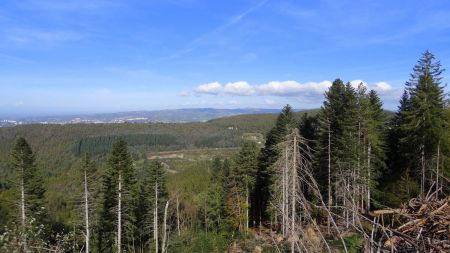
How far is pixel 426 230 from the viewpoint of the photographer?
293 cm

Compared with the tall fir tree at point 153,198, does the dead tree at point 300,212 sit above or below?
above

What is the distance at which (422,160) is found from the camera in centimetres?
2727

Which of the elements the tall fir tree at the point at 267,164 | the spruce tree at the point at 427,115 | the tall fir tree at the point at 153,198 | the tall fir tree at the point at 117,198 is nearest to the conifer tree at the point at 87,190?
the tall fir tree at the point at 117,198

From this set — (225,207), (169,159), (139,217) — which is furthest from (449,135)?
(169,159)

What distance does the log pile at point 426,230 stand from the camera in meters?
2.69

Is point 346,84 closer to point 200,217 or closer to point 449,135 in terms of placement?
point 449,135

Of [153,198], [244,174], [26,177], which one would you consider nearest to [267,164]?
[244,174]

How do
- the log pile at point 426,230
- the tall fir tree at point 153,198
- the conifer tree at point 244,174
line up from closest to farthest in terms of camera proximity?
the log pile at point 426,230, the tall fir tree at point 153,198, the conifer tree at point 244,174

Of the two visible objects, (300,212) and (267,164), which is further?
(267,164)

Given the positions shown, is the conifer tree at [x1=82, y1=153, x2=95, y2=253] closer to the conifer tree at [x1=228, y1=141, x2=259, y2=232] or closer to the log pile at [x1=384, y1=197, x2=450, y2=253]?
the conifer tree at [x1=228, y1=141, x2=259, y2=232]

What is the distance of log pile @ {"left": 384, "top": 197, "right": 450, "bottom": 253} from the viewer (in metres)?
2.69

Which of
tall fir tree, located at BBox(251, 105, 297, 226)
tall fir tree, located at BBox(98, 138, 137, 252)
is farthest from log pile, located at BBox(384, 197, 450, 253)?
tall fir tree, located at BBox(98, 138, 137, 252)

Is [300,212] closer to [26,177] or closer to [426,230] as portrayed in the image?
[426,230]

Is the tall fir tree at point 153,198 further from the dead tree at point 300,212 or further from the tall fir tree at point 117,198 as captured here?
the dead tree at point 300,212
